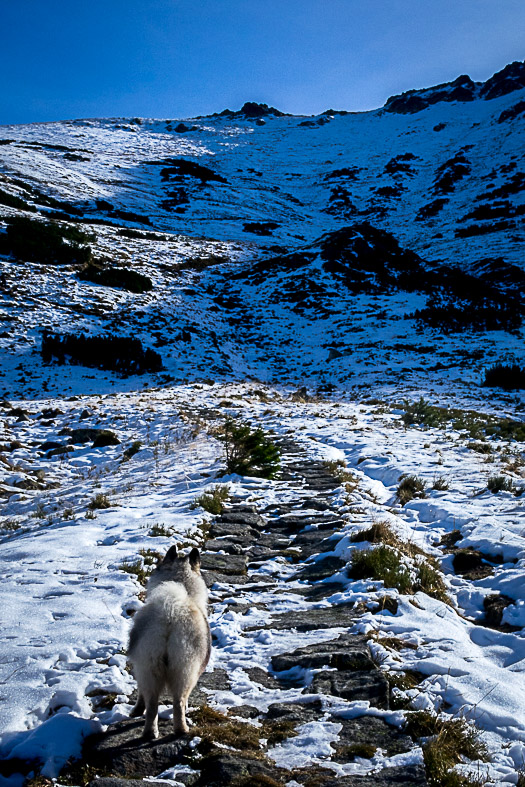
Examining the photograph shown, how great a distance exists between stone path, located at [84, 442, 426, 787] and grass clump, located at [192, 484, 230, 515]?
54.9 inches

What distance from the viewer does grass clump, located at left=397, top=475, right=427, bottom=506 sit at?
878 centimetres

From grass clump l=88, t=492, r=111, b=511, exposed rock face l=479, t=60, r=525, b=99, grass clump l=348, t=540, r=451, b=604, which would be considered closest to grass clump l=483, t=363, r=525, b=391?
grass clump l=348, t=540, r=451, b=604

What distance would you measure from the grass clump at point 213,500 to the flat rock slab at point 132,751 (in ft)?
15.7

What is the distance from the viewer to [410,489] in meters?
9.12

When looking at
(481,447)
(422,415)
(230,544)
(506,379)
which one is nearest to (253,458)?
(230,544)

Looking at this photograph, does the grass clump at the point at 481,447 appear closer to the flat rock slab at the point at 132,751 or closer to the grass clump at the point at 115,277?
the flat rock slab at the point at 132,751

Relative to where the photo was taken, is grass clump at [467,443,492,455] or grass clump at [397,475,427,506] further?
grass clump at [467,443,492,455]

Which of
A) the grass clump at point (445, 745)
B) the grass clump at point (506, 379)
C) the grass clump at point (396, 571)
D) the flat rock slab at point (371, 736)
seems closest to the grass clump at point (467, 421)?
the grass clump at point (506, 379)

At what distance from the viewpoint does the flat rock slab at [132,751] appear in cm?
273

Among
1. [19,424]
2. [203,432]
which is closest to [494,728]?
[203,432]

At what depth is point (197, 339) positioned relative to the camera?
31562 millimetres

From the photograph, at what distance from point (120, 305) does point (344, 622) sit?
99.0 feet

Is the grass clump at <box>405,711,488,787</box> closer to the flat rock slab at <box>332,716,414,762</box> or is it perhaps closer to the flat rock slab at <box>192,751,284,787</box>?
the flat rock slab at <box>332,716,414,762</box>

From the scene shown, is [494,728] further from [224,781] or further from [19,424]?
[19,424]
